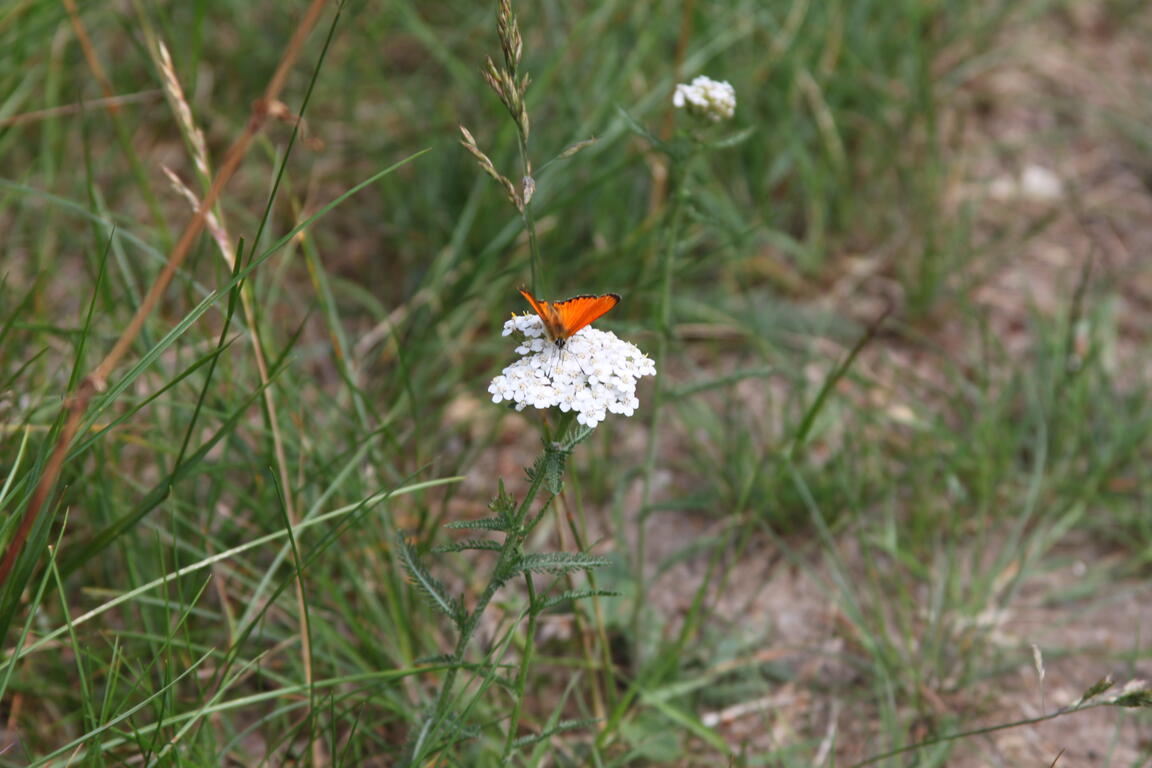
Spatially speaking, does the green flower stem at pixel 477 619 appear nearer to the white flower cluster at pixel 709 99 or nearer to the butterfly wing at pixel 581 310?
the butterfly wing at pixel 581 310

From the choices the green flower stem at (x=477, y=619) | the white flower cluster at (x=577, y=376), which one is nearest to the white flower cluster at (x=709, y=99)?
the white flower cluster at (x=577, y=376)

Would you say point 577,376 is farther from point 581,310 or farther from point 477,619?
point 477,619

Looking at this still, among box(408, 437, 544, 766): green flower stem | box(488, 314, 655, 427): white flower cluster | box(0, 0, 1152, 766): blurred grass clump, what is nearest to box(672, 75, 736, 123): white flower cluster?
box(0, 0, 1152, 766): blurred grass clump

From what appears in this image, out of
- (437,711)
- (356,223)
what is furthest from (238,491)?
(356,223)

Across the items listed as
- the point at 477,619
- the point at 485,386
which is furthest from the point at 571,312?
the point at 485,386

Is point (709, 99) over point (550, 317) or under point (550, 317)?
over

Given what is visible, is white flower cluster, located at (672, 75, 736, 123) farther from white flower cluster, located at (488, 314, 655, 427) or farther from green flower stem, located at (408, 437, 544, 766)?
Result: green flower stem, located at (408, 437, 544, 766)

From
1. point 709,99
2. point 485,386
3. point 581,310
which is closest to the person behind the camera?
point 581,310
